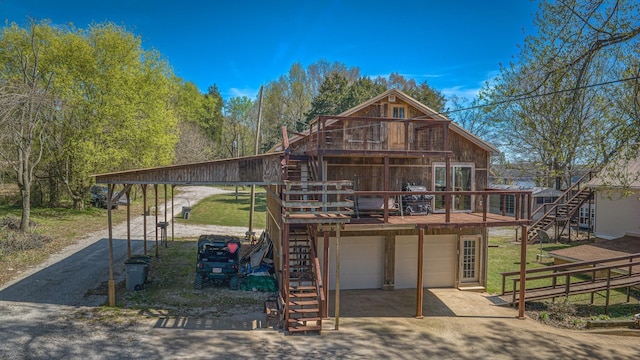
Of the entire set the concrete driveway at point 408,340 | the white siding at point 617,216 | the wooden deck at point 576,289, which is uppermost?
the white siding at point 617,216

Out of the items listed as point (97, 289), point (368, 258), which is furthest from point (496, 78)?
point (97, 289)

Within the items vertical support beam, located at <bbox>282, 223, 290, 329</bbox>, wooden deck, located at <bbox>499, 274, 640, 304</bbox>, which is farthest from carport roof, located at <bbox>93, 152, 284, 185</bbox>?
wooden deck, located at <bbox>499, 274, 640, 304</bbox>

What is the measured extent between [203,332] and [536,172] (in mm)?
29919

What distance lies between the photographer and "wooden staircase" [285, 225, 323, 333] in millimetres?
10016

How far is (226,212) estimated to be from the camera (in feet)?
104

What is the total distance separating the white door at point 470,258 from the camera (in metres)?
14.6

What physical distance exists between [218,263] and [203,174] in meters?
3.32

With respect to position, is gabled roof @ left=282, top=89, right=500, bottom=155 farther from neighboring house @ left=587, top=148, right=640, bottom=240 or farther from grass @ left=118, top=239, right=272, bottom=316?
neighboring house @ left=587, top=148, right=640, bottom=240

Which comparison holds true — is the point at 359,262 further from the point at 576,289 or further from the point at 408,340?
the point at 576,289

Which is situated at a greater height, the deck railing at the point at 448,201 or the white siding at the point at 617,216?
the deck railing at the point at 448,201

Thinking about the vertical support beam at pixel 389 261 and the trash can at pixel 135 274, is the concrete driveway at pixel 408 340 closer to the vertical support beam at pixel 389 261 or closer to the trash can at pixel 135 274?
the vertical support beam at pixel 389 261

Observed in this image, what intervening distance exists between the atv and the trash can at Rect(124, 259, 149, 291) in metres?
1.66

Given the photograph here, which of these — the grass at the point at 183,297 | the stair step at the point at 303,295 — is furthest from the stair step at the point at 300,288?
the grass at the point at 183,297

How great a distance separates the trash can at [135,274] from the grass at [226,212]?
13428mm
